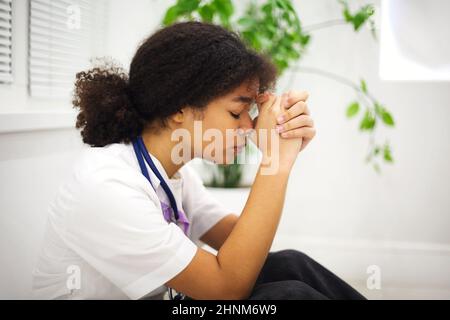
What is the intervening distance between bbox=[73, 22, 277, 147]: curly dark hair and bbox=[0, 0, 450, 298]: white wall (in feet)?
3.48

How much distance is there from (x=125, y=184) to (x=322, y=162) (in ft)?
5.36

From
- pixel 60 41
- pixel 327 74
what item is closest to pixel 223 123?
pixel 60 41

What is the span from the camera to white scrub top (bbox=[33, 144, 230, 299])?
0.76 m

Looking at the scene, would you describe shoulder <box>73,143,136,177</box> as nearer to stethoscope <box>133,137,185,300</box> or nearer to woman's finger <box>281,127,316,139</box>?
stethoscope <box>133,137,185,300</box>

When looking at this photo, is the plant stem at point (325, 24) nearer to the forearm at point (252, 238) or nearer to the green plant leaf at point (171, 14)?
the green plant leaf at point (171, 14)

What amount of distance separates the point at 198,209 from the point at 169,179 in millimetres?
192

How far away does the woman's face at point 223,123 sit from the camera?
95 cm

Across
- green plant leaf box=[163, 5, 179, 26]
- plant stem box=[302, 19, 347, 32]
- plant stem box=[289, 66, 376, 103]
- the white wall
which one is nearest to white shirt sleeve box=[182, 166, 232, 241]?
green plant leaf box=[163, 5, 179, 26]

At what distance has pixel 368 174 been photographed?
2217 mm

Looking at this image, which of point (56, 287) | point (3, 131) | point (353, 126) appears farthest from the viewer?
point (353, 126)

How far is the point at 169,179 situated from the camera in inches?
39.9
